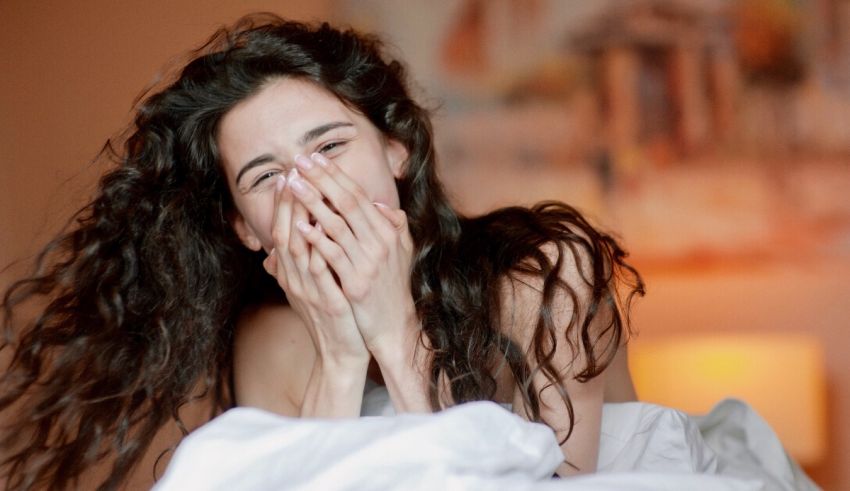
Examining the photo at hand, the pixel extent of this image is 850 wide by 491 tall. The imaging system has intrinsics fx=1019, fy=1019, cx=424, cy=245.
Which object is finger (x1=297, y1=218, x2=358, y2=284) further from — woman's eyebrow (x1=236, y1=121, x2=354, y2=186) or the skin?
woman's eyebrow (x1=236, y1=121, x2=354, y2=186)

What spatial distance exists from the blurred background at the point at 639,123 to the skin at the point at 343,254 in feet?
4.76

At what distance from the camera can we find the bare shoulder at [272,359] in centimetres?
197

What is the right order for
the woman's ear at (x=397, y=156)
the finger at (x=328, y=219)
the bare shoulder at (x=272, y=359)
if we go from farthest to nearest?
the bare shoulder at (x=272, y=359) → the woman's ear at (x=397, y=156) → the finger at (x=328, y=219)

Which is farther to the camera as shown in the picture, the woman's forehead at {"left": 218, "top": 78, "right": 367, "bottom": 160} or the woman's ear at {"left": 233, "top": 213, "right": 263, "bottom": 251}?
the woman's ear at {"left": 233, "top": 213, "right": 263, "bottom": 251}

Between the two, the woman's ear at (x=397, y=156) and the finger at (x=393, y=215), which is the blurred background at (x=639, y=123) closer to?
the woman's ear at (x=397, y=156)

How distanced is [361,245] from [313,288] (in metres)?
0.11

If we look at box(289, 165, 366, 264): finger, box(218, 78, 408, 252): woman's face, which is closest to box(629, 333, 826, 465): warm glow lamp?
box(218, 78, 408, 252): woman's face

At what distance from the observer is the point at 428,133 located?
1.85 m

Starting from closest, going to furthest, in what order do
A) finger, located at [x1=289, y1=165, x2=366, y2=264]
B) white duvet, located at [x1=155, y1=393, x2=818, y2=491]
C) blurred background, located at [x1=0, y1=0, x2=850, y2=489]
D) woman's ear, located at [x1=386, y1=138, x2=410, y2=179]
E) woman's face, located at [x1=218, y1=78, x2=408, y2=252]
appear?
white duvet, located at [x1=155, y1=393, x2=818, y2=491] → finger, located at [x1=289, y1=165, x2=366, y2=264] → woman's face, located at [x1=218, y1=78, x2=408, y2=252] → woman's ear, located at [x1=386, y1=138, x2=410, y2=179] → blurred background, located at [x1=0, y1=0, x2=850, y2=489]

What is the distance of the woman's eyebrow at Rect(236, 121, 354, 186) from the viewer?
160cm

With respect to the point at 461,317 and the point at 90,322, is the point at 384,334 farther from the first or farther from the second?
the point at 90,322

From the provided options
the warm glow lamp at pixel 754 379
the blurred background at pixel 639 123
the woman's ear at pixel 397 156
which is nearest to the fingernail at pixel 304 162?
the woman's ear at pixel 397 156

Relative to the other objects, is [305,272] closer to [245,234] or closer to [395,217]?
[395,217]

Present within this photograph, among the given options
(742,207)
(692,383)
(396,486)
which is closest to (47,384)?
(396,486)
